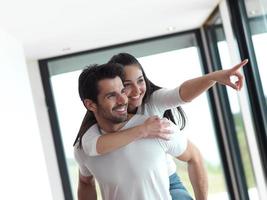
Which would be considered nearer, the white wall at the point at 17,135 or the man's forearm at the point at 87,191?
the man's forearm at the point at 87,191

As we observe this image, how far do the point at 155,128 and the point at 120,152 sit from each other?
14 cm

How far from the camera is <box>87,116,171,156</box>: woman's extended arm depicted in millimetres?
1290

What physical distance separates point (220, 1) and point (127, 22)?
775mm

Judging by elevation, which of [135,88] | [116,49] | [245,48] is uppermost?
[116,49]

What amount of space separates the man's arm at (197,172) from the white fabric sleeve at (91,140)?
270mm

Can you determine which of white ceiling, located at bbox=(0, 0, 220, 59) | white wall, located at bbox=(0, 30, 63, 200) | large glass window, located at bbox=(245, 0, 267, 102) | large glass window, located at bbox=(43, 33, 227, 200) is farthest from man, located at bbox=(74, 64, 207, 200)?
large glass window, located at bbox=(43, 33, 227, 200)

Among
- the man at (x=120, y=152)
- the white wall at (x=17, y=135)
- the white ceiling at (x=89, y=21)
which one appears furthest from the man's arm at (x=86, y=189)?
the white ceiling at (x=89, y=21)

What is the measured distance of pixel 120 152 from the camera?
4.46 feet

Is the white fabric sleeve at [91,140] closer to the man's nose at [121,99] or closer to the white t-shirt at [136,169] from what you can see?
the white t-shirt at [136,169]

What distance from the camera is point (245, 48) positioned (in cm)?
381

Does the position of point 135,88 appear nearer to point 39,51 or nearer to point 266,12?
point 266,12

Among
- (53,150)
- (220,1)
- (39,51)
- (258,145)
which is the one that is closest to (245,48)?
(220,1)

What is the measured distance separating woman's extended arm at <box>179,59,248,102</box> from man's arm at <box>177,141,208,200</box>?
0.60ft

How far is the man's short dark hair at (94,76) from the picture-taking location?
1.34 metres
